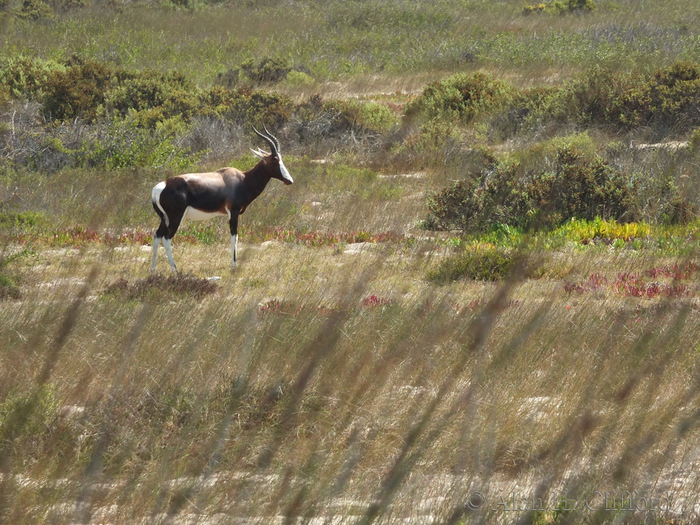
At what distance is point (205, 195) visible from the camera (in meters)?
9.30

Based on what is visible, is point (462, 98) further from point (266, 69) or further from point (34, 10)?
point (34, 10)

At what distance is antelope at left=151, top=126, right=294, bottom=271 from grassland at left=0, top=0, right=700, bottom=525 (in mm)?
626

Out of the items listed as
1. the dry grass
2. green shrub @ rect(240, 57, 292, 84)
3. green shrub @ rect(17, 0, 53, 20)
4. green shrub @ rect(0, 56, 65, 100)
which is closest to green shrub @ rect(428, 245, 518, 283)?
the dry grass

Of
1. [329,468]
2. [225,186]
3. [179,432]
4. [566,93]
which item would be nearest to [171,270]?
[225,186]

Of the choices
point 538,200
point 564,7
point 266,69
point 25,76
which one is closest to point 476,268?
point 538,200

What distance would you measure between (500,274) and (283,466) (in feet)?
15.8

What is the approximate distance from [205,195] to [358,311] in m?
3.46

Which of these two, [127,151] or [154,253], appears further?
[127,151]

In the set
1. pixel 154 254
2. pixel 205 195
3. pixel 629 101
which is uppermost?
pixel 205 195

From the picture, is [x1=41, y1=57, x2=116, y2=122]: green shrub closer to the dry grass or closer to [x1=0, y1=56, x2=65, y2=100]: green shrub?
[x1=0, y1=56, x2=65, y2=100]: green shrub

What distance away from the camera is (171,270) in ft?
30.8

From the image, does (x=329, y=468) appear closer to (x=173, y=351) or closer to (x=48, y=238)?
(x=173, y=351)

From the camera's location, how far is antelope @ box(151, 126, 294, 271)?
30.0ft

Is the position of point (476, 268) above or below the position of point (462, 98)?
above
